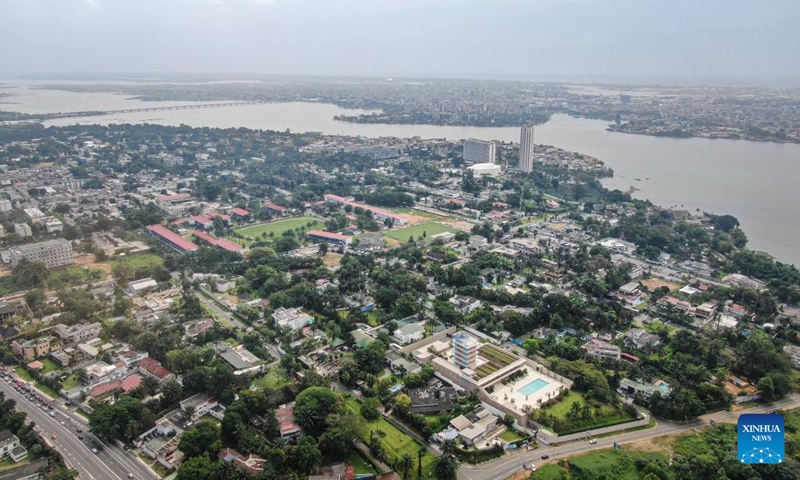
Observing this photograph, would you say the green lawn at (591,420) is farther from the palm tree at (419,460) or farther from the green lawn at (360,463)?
the green lawn at (360,463)

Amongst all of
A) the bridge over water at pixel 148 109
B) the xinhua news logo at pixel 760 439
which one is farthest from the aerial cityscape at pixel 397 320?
the bridge over water at pixel 148 109

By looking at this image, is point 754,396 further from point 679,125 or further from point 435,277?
point 679,125

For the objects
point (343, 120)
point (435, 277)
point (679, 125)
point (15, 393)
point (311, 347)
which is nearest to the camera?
point (15, 393)

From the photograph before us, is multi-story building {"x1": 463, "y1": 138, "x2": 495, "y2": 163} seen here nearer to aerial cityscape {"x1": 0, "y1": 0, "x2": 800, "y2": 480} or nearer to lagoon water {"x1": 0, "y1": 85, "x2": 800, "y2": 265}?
aerial cityscape {"x1": 0, "y1": 0, "x2": 800, "y2": 480}

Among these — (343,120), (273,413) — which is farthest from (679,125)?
(273,413)

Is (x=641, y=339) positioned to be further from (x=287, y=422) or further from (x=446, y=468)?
(x=287, y=422)
